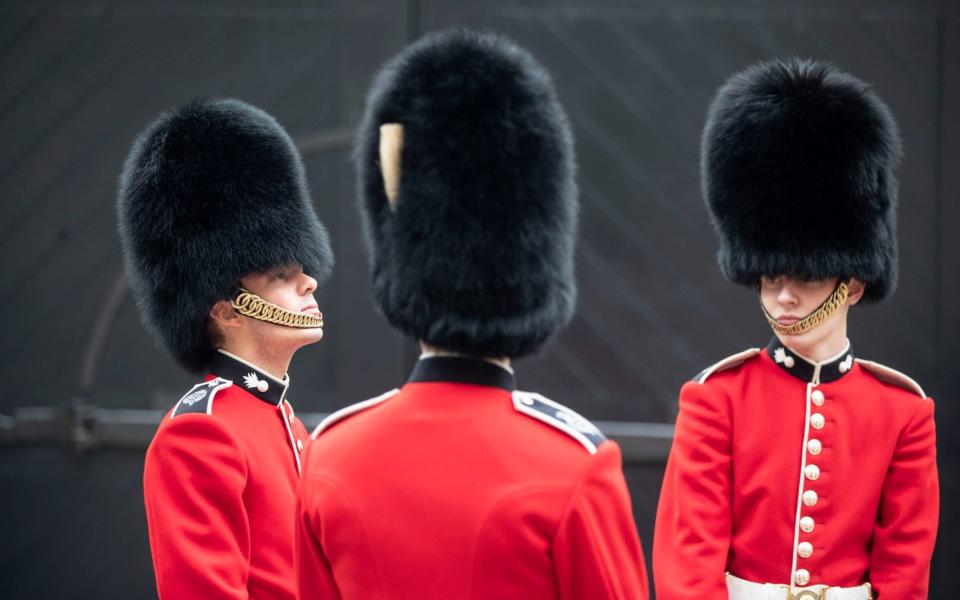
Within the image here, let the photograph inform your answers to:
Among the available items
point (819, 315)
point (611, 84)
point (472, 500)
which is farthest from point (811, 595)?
point (611, 84)

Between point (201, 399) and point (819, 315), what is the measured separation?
4.05 feet

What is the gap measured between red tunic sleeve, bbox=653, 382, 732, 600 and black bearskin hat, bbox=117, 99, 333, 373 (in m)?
0.86

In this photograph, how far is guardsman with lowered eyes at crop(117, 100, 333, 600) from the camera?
2141 millimetres

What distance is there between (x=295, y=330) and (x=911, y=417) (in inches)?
49.9

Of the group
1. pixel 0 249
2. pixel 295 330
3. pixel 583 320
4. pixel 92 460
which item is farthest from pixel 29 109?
pixel 295 330

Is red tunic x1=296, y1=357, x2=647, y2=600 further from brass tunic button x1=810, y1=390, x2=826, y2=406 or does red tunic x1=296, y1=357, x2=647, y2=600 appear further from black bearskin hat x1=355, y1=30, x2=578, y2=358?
brass tunic button x1=810, y1=390, x2=826, y2=406

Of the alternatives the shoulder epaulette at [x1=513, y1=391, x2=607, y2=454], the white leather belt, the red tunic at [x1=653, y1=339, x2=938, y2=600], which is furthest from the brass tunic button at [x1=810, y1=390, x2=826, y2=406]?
the shoulder epaulette at [x1=513, y1=391, x2=607, y2=454]

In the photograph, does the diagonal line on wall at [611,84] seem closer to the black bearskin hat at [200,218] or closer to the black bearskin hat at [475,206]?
the black bearskin hat at [200,218]

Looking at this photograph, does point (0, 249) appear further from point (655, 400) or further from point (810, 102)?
point (810, 102)

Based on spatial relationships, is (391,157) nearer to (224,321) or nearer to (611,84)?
(224,321)

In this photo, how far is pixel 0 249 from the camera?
434 centimetres

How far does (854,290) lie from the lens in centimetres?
254

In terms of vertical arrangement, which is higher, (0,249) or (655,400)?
(0,249)

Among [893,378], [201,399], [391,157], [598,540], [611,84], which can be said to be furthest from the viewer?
[611,84]
